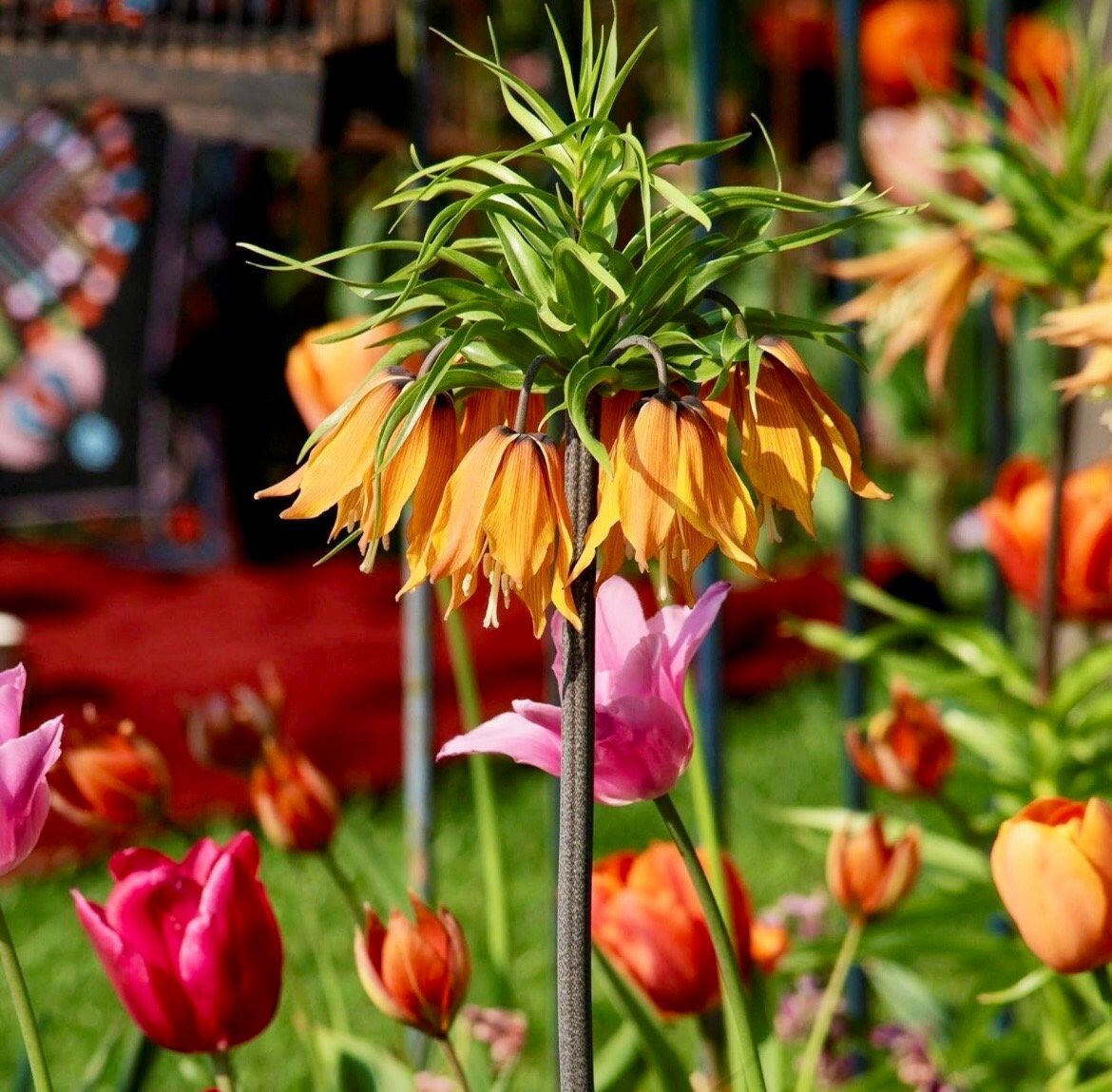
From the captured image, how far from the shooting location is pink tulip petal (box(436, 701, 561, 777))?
0.63m

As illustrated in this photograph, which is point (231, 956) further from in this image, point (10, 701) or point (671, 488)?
point (671, 488)

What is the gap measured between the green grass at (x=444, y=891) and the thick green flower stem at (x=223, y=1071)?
0.86 ft

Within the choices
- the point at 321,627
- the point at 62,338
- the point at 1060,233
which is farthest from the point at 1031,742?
the point at 62,338

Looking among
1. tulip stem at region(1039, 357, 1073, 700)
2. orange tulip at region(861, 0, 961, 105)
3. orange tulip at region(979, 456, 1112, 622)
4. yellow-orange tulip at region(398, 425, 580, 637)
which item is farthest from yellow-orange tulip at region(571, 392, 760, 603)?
orange tulip at region(861, 0, 961, 105)

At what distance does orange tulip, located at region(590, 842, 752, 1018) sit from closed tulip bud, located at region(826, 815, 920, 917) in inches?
2.1

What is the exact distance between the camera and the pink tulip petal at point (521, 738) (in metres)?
0.63

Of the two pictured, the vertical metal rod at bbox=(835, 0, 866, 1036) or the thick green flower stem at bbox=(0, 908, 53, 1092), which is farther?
the vertical metal rod at bbox=(835, 0, 866, 1036)

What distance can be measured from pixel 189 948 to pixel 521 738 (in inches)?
6.6

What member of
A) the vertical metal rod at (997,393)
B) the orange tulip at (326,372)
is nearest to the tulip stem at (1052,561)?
the vertical metal rod at (997,393)

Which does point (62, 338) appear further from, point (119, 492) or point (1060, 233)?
point (1060, 233)

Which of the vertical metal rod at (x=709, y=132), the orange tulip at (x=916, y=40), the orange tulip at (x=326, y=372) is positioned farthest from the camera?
the orange tulip at (x=916, y=40)

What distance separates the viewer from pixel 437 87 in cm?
371

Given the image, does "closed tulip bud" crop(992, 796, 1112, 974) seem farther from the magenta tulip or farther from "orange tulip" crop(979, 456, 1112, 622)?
"orange tulip" crop(979, 456, 1112, 622)

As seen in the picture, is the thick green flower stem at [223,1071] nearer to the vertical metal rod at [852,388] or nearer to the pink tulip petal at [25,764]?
the pink tulip petal at [25,764]
